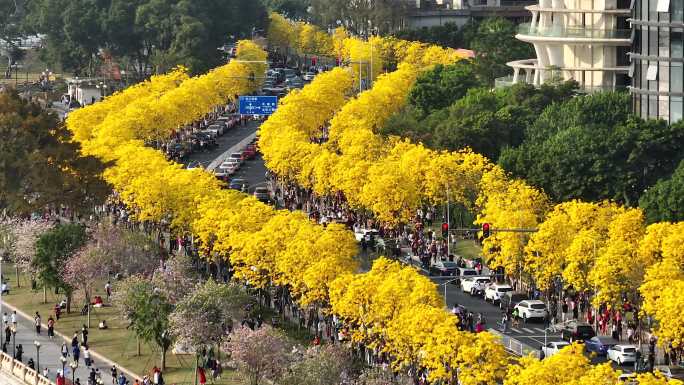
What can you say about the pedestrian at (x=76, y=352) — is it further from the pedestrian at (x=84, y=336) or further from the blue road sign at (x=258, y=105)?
the blue road sign at (x=258, y=105)

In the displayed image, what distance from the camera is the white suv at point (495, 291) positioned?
113m

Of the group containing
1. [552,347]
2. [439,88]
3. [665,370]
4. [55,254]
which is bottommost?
[665,370]

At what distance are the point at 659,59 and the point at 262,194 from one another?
97.7ft

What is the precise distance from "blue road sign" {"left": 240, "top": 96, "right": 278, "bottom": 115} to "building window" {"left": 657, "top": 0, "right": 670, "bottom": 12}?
154 ft

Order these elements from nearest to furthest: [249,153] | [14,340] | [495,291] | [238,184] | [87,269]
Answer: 1. [14,340]
2. [495,291]
3. [87,269]
4. [238,184]
5. [249,153]

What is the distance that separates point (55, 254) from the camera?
120 metres

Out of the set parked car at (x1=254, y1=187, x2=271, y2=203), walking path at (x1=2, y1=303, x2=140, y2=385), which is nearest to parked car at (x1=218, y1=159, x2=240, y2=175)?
parked car at (x1=254, y1=187, x2=271, y2=203)

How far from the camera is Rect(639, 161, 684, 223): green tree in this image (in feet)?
379

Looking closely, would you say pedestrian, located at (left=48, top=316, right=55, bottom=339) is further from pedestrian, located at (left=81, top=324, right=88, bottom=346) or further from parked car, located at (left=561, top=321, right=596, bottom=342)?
parked car, located at (left=561, top=321, right=596, bottom=342)

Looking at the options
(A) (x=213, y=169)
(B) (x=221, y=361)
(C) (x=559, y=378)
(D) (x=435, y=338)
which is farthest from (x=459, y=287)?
(A) (x=213, y=169)

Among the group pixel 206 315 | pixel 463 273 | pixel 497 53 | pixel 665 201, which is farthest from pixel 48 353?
pixel 497 53

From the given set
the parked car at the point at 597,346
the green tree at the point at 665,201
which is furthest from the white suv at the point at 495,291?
the parked car at the point at 597,346

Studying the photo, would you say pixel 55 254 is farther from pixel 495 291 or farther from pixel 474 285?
pixel 495 291

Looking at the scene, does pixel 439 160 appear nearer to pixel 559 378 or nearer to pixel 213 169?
pixel 213 169
